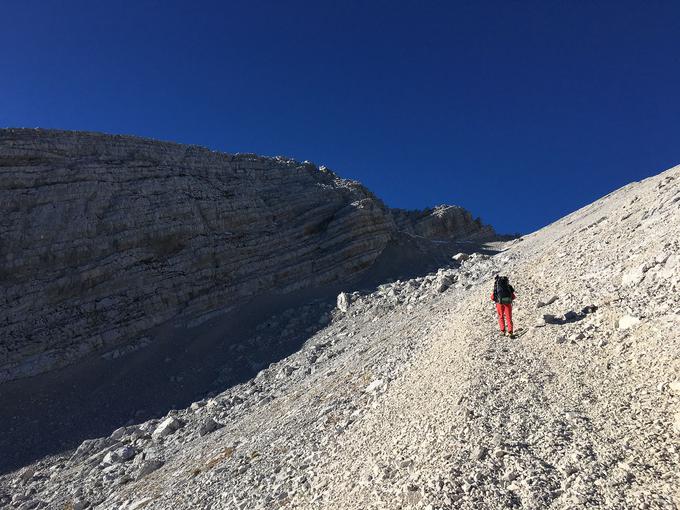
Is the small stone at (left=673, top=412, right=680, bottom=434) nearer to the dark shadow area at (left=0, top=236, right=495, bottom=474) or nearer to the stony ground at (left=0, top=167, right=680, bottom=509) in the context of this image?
the stony ground at (left=0, top=167, right=680, bottom=509)

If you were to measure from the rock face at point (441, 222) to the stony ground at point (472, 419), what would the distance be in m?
53.6

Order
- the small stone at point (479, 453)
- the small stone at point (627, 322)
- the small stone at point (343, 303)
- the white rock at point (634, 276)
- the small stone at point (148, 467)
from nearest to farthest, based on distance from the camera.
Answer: the small stone at point (479, 453), the small stone at point (627, 322), the white rock at point (634, 276), the small stone at point (148, 467), the small stone at point (343, 303)

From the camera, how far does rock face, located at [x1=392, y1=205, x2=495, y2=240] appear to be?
231 ft

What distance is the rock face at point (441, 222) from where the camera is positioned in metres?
70.4

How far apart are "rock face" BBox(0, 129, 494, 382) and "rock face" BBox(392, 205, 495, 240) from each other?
3418 centimetres

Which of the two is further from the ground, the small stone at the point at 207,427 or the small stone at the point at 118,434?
the small stone at the point at 207,427

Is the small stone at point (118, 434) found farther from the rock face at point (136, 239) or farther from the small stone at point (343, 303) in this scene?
the small stone at point (343, 303)

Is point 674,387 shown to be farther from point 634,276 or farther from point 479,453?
point 634,276

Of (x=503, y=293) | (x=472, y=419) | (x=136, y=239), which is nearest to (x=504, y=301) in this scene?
(x=503, y=293)

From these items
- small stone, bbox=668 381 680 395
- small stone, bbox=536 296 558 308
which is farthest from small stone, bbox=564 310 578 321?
small stone, bbox=668 381 680 395

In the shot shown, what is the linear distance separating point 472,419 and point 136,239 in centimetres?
2658

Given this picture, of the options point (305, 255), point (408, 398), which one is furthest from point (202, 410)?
point (305, 255)

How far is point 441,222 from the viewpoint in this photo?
72250mm

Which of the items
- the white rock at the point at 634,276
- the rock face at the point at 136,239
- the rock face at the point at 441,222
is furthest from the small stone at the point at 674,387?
the rock face at the point at 441,222
